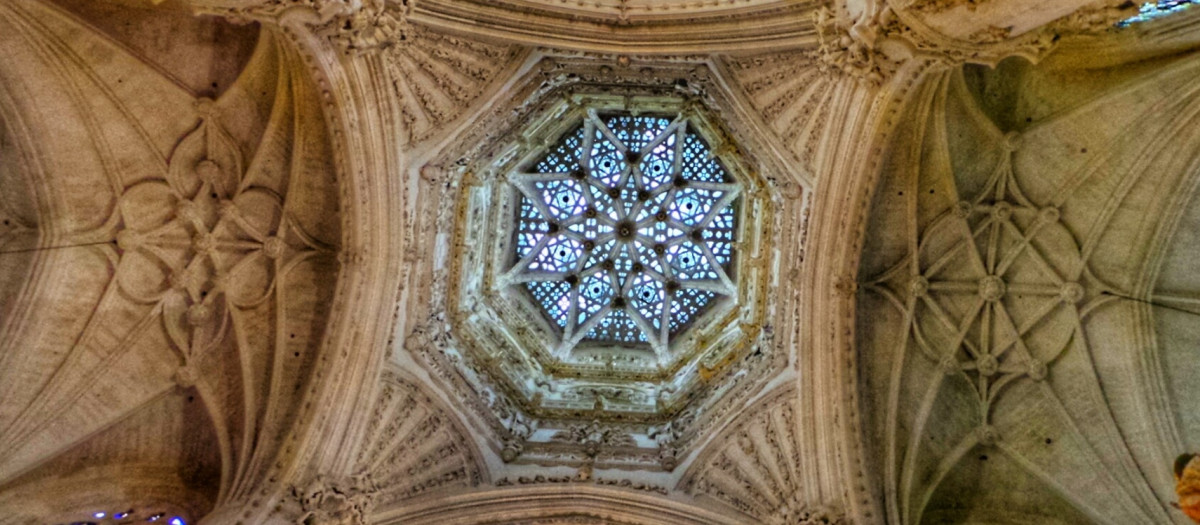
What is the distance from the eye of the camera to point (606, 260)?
17.4 m

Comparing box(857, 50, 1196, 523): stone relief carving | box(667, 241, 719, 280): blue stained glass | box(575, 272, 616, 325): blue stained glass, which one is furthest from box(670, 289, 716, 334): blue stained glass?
box(857, 50, 1196, 523): stone relief carving

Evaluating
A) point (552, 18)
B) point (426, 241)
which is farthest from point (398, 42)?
point (426, 241)

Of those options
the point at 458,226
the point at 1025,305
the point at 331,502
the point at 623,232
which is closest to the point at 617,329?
the point at 623,232

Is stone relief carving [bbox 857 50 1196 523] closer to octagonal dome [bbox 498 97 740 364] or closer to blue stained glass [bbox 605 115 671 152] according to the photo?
octagonal dome [bbox 498 97 740 364]

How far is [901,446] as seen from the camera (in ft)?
43.4

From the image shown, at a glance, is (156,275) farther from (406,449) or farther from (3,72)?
(406,449)

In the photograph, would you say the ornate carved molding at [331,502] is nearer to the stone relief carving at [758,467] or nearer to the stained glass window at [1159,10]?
the stone relief carving at [758,467]

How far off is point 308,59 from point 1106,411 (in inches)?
455

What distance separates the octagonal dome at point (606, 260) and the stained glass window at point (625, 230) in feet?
0.09

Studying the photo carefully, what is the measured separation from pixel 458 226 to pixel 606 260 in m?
3.49

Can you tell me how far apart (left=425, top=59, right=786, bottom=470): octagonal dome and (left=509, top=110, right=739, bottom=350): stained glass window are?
1.0 inches

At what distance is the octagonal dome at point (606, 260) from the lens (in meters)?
14.5

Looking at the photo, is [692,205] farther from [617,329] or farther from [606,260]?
[617,329]

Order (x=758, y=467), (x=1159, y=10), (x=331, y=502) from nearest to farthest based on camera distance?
(x=1159, y=10) → (x=331, y=502) → (x=758, y=467)
